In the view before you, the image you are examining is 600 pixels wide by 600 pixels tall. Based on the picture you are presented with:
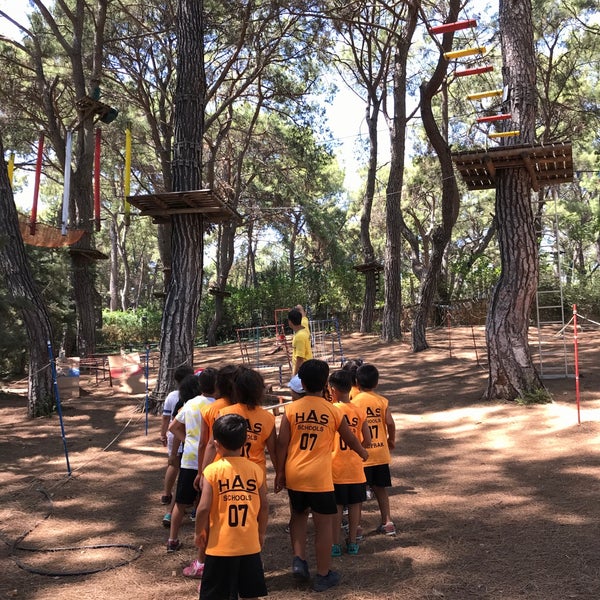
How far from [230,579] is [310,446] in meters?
0.92

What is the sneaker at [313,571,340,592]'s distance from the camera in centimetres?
349

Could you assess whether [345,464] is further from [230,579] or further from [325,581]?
[230,579]

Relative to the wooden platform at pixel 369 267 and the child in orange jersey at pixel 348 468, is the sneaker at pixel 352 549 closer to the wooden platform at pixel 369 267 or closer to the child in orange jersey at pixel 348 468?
the child in orange jersey at pixel 348 468

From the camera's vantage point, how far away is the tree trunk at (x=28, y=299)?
31.0 feet

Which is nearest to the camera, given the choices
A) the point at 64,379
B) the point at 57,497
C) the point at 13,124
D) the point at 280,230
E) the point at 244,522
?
the point at 244,522

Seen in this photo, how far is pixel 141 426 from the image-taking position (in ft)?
29.2

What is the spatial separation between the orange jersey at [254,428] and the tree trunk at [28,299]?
6.96 m

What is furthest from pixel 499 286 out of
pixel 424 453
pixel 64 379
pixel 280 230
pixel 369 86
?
pixel 280 230

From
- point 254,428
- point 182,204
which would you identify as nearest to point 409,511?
point 254,428

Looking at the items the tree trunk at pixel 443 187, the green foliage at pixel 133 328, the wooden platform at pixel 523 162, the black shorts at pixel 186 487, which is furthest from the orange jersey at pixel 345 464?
the green foliage at pixel 133 328

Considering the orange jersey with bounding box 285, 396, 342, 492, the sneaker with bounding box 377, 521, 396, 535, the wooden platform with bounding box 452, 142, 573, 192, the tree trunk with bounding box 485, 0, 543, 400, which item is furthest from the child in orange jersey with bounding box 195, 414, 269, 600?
the tree trunk with bounding box 485, 0, 543, 400

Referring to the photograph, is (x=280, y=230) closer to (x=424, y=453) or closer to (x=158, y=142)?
(x=158, y=142)

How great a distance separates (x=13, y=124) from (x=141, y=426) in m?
15.0

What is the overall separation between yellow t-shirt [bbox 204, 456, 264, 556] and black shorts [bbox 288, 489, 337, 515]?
585 mm
